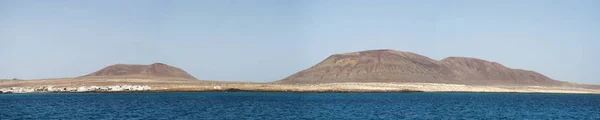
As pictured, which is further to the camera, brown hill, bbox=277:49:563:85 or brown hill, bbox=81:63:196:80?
brown hill, bbox=81:63:196:80

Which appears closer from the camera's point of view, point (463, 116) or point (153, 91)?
point (463, 116)

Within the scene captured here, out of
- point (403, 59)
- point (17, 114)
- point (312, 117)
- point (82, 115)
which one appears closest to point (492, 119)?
point (312, 117)

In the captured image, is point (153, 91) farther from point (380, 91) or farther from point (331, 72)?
point (331, 72)

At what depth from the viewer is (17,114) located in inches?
1783

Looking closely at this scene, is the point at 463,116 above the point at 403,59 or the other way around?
the other way around

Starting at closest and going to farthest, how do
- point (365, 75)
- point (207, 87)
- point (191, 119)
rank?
point (191, 119) < point (207, 87) < point (365, 75)

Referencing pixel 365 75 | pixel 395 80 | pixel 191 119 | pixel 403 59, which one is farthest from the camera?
pixel 403 59

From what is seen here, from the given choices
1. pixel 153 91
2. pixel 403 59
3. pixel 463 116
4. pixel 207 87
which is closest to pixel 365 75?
pixel 403 59

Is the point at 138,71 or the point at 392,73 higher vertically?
the point at 138,71

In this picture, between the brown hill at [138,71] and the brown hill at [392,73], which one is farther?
the brown hill at [138,71]

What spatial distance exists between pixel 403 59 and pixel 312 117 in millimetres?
159071

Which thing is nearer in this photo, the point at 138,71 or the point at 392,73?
the point at 392,73

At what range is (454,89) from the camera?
134625mm

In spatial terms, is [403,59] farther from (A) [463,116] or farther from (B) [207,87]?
(A) [463,116]
